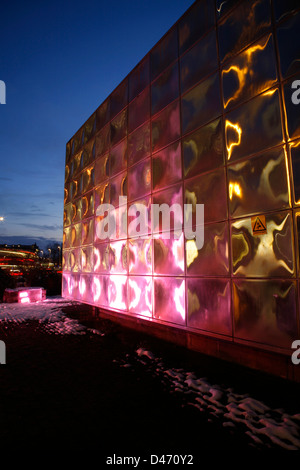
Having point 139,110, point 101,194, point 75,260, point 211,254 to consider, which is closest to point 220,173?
point 211,254

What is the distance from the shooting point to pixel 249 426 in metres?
3.06

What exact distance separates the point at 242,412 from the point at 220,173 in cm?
426

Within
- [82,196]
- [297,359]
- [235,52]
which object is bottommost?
[297,359]

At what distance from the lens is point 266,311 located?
180 inches

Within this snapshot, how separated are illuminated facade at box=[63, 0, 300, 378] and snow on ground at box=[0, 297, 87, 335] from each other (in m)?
1.56

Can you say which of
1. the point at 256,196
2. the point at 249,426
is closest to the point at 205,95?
the point at 256,196

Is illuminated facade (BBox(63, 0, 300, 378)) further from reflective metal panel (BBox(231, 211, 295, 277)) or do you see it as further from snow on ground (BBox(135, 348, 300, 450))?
snow on ground (BBox(135, 348, 300, 450))

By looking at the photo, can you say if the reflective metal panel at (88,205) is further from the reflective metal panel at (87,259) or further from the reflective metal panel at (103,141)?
the reflective metal panel at (103,141)

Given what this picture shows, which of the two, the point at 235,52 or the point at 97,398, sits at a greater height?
the point at 235,52

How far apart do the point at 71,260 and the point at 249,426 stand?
1115 cm

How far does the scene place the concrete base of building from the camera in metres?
4.25

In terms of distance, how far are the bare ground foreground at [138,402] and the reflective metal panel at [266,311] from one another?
660 mm

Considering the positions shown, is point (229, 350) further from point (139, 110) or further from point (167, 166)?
point (139, 110)

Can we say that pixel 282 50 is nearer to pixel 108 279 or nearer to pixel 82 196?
pixel 108 279
